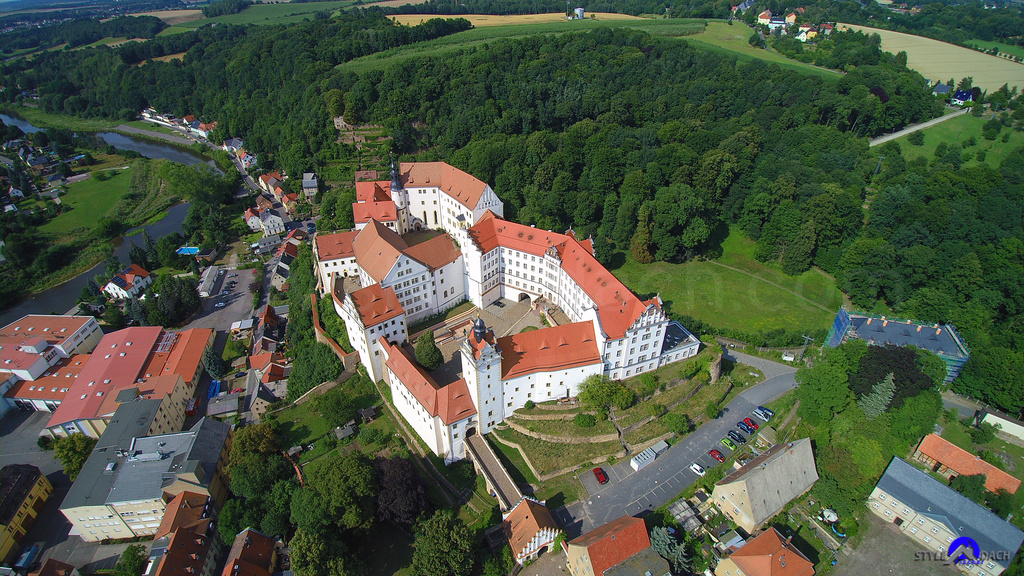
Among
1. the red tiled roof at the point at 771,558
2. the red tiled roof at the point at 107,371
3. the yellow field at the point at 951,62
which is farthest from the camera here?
the yellow field at the point at 951,62

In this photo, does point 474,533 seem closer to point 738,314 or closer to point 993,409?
point 738,314

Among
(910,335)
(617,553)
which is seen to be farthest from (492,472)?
(910,335)

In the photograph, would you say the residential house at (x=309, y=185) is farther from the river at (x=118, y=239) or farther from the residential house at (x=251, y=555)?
the residential house at (x=251, y=555)

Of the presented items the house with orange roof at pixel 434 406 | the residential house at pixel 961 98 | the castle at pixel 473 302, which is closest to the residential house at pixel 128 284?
the castle at pixel 473 302

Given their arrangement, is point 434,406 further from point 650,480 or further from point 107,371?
point 107,371

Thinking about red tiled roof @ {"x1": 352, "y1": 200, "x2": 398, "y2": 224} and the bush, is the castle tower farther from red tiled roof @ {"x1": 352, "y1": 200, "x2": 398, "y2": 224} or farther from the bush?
red tiled roof @ {"x1": 352, "y1": 200, "x2": 398, "y2": 224}
